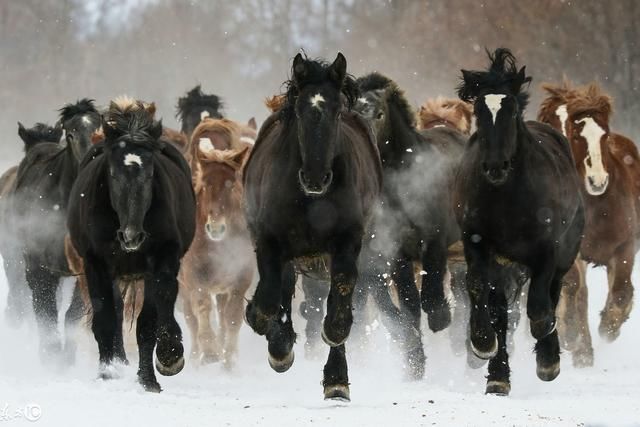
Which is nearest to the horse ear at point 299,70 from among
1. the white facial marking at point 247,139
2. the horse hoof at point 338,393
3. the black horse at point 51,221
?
the horse hoof at point 338,393

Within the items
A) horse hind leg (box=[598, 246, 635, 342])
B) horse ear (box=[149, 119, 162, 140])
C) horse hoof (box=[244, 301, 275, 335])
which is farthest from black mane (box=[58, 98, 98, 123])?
horse hind leg (box=[598, 246, 635, 342])

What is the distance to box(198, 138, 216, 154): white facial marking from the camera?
13.9 meters

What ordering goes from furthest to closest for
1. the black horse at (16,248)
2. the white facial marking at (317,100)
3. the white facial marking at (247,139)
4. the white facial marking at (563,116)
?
the white facial marking at (247,139)
the black horse at (16,248)
the white facial marking at (563,116)
the white facial marking at (317,100)

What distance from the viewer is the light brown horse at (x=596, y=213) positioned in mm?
12820

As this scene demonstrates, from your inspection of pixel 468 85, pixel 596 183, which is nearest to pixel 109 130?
pixel 468 85

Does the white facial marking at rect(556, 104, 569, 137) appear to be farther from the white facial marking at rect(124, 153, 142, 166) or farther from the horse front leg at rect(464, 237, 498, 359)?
the white facial marking at rect(124, 153, 142, 166)

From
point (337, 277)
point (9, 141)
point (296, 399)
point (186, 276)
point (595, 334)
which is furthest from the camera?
point (9, 141)

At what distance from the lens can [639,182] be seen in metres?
14.1

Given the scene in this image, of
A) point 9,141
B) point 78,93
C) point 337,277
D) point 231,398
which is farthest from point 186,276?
point 78,93

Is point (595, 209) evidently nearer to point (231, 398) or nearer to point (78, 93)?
point (231, 398)

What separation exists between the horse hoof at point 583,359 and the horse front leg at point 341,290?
425 centimetres

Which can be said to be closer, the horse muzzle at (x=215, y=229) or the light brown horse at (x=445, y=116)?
the horse muzzle at (x=215, y=229)

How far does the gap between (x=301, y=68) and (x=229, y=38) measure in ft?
104

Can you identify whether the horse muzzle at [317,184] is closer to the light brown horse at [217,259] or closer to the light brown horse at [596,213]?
the light brown horse at [217,259]
